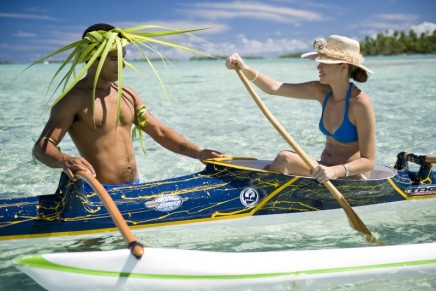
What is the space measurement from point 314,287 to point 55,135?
5.25 ft

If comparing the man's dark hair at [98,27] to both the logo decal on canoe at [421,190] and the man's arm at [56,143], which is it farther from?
the logo decal on canoe at [421,190]

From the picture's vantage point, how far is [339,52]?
3.56 m

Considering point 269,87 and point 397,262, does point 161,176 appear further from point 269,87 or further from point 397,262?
point 397,262

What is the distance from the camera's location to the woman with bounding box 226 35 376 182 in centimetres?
342

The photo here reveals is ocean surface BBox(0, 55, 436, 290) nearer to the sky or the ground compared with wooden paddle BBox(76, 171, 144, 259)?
nearer to the ground

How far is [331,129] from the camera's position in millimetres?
3678

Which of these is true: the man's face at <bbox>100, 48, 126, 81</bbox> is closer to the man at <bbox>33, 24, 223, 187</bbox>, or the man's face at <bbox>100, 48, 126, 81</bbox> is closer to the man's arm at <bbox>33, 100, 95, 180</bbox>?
the man at <bbox>33, 24, 223, 187</bbox>

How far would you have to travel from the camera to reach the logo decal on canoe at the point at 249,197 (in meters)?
3.44

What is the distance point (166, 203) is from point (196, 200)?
18cm

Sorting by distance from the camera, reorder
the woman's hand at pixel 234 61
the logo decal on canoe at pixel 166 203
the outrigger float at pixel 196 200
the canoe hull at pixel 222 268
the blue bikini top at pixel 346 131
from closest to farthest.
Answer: the canoe hull at pixel 222 268 < the outrigger float at pixel 196 200 < the logo decal on canoe at pixel 166 203 < the blue bikini top at pixel 346 131 < the woman's hand at pixel 234 61

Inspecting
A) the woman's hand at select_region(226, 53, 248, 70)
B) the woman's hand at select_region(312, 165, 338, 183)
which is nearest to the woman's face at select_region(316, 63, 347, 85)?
the woman's hand at select_region(226, 53, 248, 70)

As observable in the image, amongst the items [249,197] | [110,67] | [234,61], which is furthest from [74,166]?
[234,61]

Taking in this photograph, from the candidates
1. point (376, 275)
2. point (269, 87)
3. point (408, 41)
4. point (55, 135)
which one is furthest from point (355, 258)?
point (408, 41)

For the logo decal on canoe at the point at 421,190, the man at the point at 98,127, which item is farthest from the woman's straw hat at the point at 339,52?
the man at the point at 98,127
